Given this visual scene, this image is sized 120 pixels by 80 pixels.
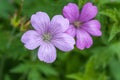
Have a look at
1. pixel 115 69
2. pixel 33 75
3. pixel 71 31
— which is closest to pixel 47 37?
pixel 71 31

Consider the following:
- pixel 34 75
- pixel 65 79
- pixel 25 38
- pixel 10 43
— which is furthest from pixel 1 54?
pixel 25 38

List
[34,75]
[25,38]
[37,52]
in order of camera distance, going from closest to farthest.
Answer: [25,38], [37,52], [34,75]

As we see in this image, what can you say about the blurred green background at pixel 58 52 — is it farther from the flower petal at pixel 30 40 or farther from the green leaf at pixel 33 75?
the flower petal at pixel 30 40

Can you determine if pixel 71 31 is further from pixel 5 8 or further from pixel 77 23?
pixel 5 8

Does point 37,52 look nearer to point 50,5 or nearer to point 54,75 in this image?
point 50,5

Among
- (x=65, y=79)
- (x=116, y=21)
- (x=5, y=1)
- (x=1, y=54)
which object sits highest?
(x=5, y=1)

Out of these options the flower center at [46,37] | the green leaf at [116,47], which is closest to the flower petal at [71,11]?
the flower center at [46,37]

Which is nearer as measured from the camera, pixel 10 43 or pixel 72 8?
pixel 72 8

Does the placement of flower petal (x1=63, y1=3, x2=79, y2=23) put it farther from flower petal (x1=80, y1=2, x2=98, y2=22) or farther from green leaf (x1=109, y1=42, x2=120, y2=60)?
green leaf (x1=109, y1=42, x2=120, y2=60)
